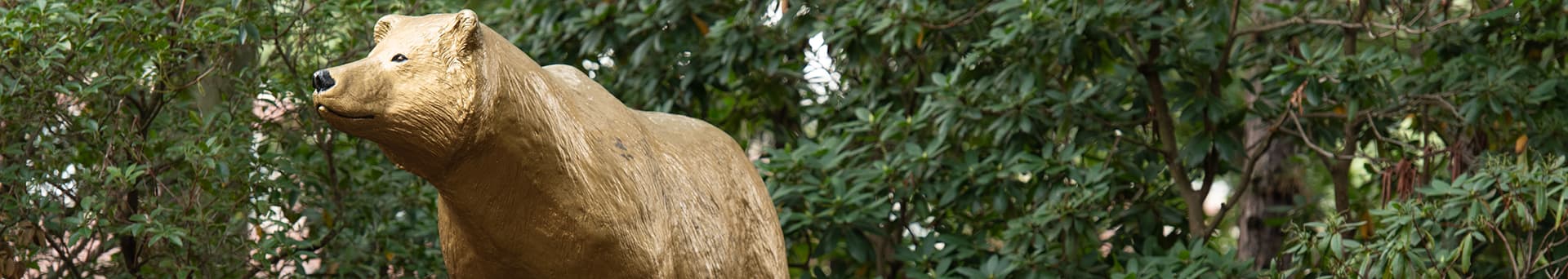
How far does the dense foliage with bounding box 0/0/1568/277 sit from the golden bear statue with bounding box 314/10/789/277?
204 cm

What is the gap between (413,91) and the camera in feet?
10.6

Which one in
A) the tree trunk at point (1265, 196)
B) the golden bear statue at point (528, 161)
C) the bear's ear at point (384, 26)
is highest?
the bear's ear at point (384, 26)

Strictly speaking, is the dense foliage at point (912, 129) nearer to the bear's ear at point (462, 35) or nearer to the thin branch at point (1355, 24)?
the thin branch at point (1355, 24)

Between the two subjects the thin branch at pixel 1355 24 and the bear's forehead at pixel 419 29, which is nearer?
the bear's forehead at pixel 419 29

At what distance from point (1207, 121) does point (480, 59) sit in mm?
Result: 4065

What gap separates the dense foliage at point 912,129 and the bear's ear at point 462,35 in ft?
7.76

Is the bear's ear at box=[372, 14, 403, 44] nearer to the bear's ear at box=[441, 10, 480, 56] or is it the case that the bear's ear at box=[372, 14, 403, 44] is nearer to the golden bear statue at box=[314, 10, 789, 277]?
the golden bear statue at box=[314, 10, 789, 277]

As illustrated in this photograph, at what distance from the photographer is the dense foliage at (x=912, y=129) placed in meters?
5.60

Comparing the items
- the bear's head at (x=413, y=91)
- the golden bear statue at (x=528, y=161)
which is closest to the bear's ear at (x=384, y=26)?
the golden bear statue at (x=528, y=161)

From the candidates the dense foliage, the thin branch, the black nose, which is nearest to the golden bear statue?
the black nose

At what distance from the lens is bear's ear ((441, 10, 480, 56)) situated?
10.8ft

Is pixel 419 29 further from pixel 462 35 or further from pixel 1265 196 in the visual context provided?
pixel 1265 196

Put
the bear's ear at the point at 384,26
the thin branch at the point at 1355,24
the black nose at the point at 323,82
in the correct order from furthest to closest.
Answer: the thin branch at the point at 1355,24
the bear's ear at the point at 384,26
the black nose at the point at 323,82

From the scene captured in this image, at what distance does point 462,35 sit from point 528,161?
32cm
